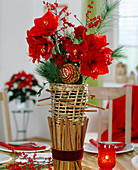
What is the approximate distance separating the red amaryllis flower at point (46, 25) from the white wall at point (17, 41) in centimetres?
378

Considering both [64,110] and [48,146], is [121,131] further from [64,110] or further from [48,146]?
[64,110]

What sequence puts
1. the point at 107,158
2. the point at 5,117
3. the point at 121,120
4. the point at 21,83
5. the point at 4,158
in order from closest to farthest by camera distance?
1. the point at 107,158
2. the point at 4,158
3. the point at 5,117
4. the point at 121,120
5. the point at 21,83

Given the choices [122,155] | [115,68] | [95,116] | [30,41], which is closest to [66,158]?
[30,41]

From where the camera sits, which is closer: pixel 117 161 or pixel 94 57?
pixel 94 57

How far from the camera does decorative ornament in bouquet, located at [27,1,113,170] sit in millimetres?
838

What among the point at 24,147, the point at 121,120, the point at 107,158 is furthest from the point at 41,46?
the point at 121,120

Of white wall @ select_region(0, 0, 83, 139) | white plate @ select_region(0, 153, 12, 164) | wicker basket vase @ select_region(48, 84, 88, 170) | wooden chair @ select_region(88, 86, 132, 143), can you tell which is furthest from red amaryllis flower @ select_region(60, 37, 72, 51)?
white wall @ select_region(0, 0, 83, 139)

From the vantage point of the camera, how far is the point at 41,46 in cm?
85

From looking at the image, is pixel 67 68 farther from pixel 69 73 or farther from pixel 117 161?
pixel 117 161

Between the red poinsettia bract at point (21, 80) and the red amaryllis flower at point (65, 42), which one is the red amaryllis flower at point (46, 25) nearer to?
the red amaryllis flower at point (65, 42)

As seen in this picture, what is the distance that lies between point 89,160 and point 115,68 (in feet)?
12.3

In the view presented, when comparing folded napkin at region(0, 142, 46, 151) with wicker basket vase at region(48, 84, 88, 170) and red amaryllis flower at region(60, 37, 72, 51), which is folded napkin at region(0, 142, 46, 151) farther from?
red amaryllis flower at region(60, 37, 72, 51)

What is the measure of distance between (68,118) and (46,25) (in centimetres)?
27

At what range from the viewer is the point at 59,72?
2.88ft
